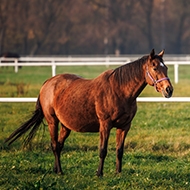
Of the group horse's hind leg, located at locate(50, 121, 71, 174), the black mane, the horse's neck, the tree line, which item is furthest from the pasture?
the tree line

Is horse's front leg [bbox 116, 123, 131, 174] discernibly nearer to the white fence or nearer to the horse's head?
the horse's head

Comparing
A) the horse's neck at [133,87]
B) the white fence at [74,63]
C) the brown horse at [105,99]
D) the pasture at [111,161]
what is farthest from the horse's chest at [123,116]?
the white fence at [74,63]

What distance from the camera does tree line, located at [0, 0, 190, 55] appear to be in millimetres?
46812

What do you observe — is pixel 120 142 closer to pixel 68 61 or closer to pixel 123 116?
pixel 123 116

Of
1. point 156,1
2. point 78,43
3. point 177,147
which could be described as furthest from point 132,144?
point 156,1

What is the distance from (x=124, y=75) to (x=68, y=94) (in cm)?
96

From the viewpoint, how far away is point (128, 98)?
4.73 metres

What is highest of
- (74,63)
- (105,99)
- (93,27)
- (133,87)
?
(93,27)

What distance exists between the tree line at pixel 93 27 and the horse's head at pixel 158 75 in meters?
42.1

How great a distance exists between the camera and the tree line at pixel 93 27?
4681cm

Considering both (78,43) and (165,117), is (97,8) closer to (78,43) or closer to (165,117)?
(78,43)

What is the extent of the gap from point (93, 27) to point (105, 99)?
153 feet

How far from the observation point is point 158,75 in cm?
450

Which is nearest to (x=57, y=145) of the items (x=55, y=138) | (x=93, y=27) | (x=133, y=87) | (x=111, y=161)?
(x=55, y=138)
